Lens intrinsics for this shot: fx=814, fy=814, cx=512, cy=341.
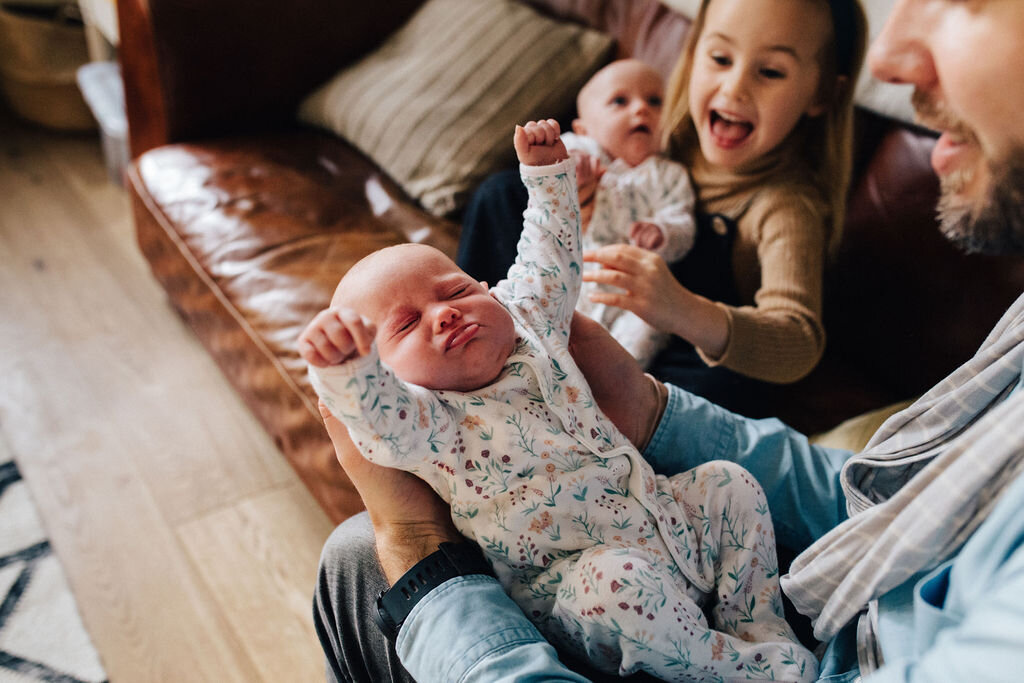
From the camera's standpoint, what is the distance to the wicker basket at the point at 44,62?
2619 millimetres

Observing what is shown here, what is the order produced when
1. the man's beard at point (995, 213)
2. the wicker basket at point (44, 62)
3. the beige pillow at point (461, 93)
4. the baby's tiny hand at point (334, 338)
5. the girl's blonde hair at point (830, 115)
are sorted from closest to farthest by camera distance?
the baby's tiny hand at point (334, 338), the man's beard at point (995, 213), the girl's blonde hair at point (830, 115), the beige pillow at point (461, 93), the wicker basket at point (44, 62)

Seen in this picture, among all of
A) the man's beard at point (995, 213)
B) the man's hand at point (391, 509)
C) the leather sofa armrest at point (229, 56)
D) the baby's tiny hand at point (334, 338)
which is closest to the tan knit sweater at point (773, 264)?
the man's beard at point (995, 213)

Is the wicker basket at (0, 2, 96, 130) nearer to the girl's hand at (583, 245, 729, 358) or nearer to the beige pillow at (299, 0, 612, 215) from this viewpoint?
the beige pillow at (299, 0, 612, 215)

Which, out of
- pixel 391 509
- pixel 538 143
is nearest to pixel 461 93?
pixel 538 143

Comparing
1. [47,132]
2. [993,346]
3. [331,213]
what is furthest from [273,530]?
[47,132]

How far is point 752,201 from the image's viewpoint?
4.50 feet

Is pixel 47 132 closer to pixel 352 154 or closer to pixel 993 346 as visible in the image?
pixel 352 154

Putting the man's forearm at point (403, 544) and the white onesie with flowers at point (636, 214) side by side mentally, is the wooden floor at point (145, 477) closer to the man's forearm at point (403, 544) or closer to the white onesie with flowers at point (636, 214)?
the man's forearm at point (403, 544)

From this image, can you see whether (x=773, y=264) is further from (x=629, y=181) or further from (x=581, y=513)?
(x=581, y=513)

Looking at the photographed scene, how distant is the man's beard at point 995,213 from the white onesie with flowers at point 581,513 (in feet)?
1.18

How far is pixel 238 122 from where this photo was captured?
1.95m

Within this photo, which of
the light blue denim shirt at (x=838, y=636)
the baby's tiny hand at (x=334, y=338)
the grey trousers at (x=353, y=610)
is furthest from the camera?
the grey trousers at (x=353, y=610)

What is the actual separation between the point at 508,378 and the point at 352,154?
1190 millimetres

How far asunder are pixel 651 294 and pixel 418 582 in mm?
505
